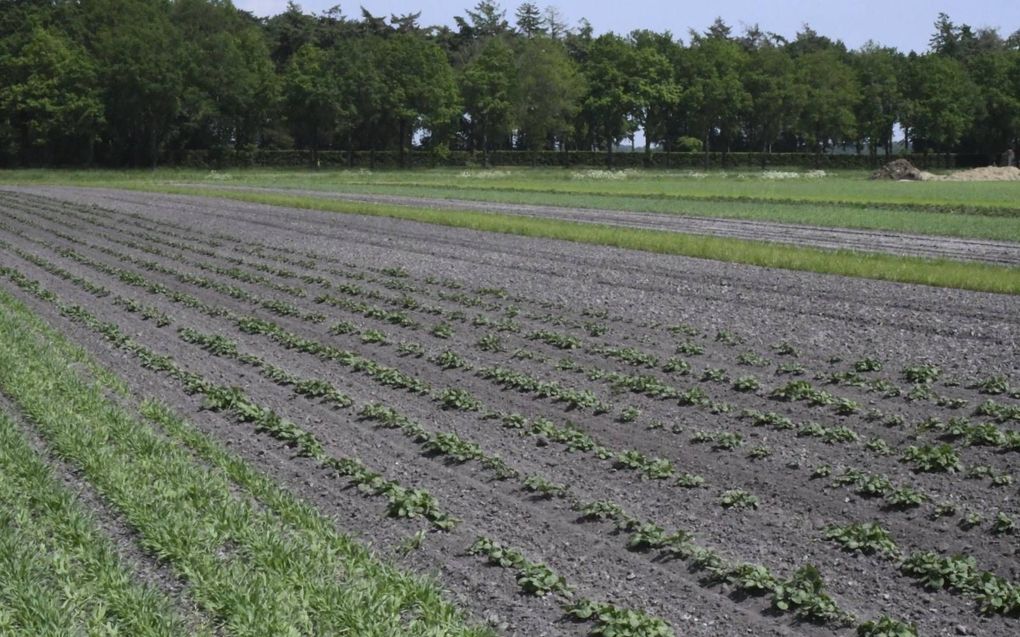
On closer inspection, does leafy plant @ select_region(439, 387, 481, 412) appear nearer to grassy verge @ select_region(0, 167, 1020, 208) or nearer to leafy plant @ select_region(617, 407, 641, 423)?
leafy plant @ select_region(617, 407, 641, 423)

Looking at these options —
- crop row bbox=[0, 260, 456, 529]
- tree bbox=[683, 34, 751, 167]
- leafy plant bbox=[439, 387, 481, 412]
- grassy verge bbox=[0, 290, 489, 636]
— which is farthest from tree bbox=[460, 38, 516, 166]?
grassy verge bbox=[0, 290, 489, 636]

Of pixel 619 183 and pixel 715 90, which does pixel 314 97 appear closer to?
pixel 619 183

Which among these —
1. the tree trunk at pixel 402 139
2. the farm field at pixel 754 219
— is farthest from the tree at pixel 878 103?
the farm field at pixel 754 219

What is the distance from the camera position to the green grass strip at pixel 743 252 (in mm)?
20875

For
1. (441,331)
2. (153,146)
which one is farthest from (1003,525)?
(153,146)

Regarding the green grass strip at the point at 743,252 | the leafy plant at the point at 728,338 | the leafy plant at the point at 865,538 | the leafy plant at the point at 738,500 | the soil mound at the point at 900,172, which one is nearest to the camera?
the leafy plant at the point at 865,538

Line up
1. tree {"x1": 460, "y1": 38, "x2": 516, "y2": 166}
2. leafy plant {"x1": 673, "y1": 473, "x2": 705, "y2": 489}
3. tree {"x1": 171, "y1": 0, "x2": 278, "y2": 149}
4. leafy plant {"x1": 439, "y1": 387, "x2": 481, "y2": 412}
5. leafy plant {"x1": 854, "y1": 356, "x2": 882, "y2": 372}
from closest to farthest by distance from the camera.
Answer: leafy plant {"x1": 673, "y1": 473, "x2": 705, "y2": 489}, leafy plant {"x1": 439, "y1": 387, "x2": 481, "y2": 412}, leafy plant {"x1": 854, "y1": 356, "x2": 882, "y2": 372}, tree {"x1": 171, "y1": 0, "x2": 278, "y2": 149}, tree {"x1": 460, "y1": 38, "x2": 516, "y2": 166}

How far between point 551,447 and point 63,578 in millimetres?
4811

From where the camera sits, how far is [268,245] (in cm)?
2855

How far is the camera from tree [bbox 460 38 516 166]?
102812 mm

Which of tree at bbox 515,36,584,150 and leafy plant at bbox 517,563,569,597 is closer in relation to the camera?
leafy plant at bbox 517,563,569,597

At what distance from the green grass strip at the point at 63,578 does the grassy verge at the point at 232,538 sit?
208mm

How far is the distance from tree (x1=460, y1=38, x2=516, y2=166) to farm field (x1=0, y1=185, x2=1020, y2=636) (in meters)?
83.8

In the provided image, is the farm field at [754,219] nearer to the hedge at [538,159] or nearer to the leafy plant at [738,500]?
the leafy plant at [738,500]
